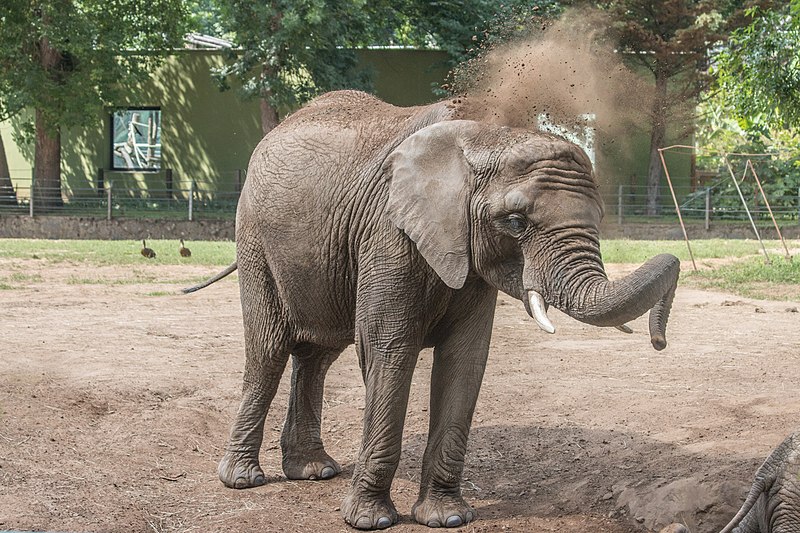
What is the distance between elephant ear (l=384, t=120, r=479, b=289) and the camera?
5.55m

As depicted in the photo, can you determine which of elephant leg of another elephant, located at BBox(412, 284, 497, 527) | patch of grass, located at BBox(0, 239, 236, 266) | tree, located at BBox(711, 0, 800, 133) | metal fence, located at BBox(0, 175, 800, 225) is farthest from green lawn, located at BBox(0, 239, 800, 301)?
elephant leg of another elephant, located at BBox(412, 284, 497, 527)

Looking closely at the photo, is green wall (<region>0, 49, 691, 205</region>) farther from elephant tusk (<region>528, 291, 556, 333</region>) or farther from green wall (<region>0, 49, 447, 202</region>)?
elephant tusk (<region>528, 291, 556, 333</region>)

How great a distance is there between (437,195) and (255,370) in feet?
6.62

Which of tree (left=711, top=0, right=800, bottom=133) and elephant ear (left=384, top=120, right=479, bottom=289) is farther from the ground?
tree (left=711, top=0, right=800, bottom=133)

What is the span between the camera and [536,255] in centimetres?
529

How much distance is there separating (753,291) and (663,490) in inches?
398

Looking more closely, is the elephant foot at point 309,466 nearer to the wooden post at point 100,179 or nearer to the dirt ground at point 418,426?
the dirt ground at point 418,426

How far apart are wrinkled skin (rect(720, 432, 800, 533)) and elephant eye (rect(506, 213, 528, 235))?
5.18 ft

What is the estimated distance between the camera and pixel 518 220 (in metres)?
5.38

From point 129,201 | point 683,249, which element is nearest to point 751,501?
point 683,249

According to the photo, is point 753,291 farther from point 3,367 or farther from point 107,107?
point 107,107

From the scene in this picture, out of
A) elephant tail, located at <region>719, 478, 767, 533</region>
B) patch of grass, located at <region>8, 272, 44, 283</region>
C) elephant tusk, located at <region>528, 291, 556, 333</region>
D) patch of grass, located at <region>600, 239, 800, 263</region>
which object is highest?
elephant tusk, located at <region>528, 291, 556, 333</region>

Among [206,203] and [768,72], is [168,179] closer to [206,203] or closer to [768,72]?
[206,203]

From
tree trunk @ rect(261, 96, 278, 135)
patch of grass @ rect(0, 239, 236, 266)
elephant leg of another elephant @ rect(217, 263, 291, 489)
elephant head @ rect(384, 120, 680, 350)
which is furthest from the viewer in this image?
tree trunk @ rect(261, 96, 278, 135)
